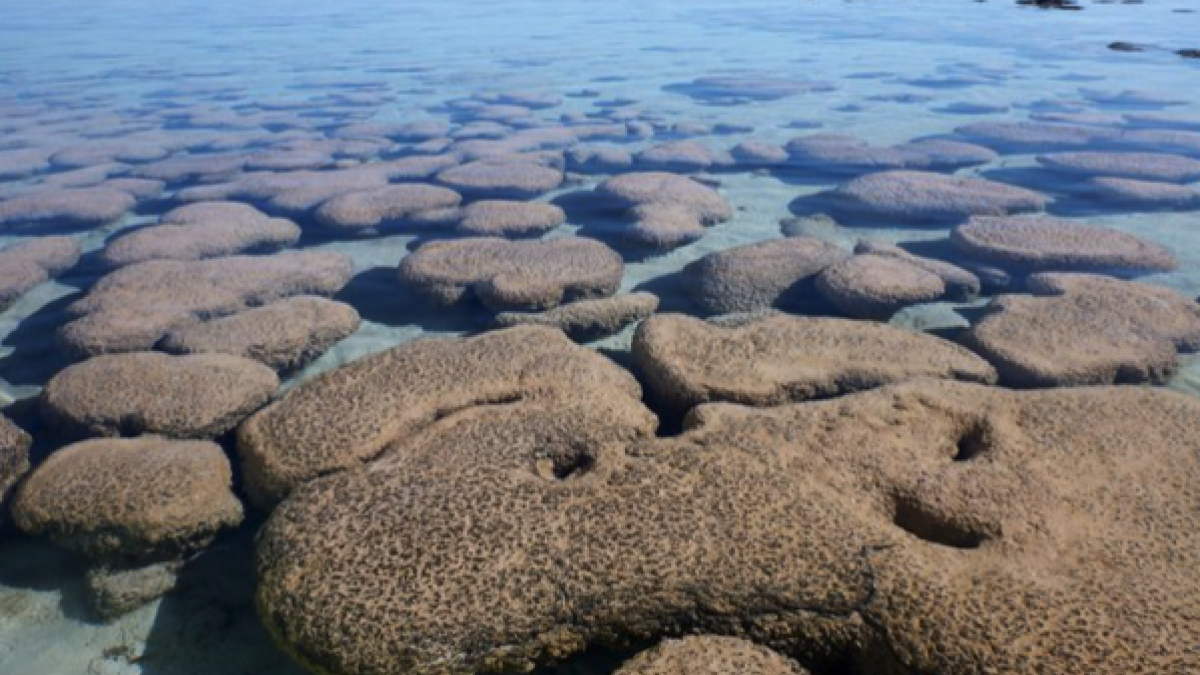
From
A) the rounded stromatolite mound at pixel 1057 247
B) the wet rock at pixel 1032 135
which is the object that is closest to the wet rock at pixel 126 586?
the rounded stromatolite mound at pixel 1057 247

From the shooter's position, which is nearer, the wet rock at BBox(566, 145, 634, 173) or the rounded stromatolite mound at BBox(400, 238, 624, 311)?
the rounded stromatolite mound at BBox(400, 238, 624, 311)

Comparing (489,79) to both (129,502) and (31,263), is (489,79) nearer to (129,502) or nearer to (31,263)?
(31,263)

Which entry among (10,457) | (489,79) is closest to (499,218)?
(10,457)

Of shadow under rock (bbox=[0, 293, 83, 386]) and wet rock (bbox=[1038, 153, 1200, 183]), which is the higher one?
wet rock (bbox=[1038, 153, 1200, 183])

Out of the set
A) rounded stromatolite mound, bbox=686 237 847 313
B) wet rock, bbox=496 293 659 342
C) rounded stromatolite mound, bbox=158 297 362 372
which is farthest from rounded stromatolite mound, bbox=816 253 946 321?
rounded stromatolite mound, bbox=158 297 362 372

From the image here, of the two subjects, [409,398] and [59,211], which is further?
[59,211]

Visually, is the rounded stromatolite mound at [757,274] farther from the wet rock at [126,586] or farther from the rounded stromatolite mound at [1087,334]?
the wet rock at [126,586]

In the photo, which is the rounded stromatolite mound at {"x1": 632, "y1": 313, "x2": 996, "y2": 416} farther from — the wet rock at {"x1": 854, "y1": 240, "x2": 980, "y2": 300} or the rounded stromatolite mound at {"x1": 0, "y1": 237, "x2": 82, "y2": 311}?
the rounded stromatolite mound at {"x1": 0, "y1": 237, "x2": 82, "y2": 311}
